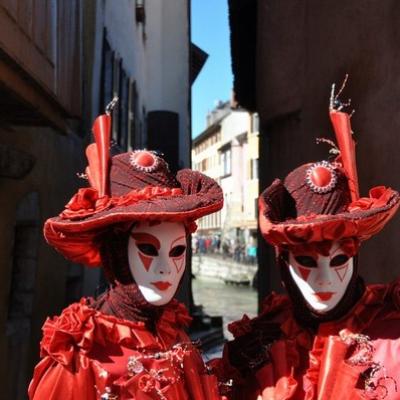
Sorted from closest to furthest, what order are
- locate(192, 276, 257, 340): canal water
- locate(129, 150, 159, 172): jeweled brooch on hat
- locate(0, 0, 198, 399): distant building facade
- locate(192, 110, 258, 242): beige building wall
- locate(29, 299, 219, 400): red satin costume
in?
locate(29, 299, 219, 400): red satin costume, locate(129, 150, 159, 172): jeweled brooch on hat, locate(0, 0, 198, 399): distant building facade, locate(192, 276, 257, 340): canal water, locate(192, 110, 258, 242): beige building wall

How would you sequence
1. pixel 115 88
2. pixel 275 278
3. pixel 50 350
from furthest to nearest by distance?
pixel 115 88
pixel 275 278
pixel 50 350

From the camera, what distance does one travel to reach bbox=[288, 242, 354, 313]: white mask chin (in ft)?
8.80

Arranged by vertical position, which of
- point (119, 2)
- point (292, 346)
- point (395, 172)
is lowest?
point (292, 346)

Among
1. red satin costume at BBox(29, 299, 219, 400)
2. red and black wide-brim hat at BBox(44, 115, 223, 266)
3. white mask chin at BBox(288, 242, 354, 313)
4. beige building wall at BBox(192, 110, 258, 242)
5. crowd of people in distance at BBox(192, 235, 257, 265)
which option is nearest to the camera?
red satin costume at BBox(29, 299, 219, 400)

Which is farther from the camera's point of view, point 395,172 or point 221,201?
point 395,172

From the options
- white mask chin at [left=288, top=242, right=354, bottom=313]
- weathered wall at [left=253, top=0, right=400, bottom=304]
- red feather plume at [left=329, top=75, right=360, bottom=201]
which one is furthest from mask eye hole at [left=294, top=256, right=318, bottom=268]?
weathered wall at [left=253, top=0, right=400, bottom=304]

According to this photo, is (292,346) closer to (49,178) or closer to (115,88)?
(49,178)

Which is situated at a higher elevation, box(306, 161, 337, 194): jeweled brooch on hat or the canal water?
box(306, 161, 337, 194): jeweled brooch on hat

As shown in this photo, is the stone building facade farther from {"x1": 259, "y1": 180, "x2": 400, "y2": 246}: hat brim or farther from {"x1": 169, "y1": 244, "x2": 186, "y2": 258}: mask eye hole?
{"x1": 169, "y1": 244, "x2": 186, "y2": 258}: mask eye hole

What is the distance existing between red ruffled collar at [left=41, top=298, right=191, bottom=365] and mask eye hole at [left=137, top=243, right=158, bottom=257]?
0.29 metres

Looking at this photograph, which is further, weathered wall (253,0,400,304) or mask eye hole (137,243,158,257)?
weathered wall (253,0,400,304)

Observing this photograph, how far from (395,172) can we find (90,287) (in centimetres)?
466

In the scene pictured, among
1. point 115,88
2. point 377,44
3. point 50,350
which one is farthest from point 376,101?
point 115,88

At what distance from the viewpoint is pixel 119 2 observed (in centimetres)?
1029
